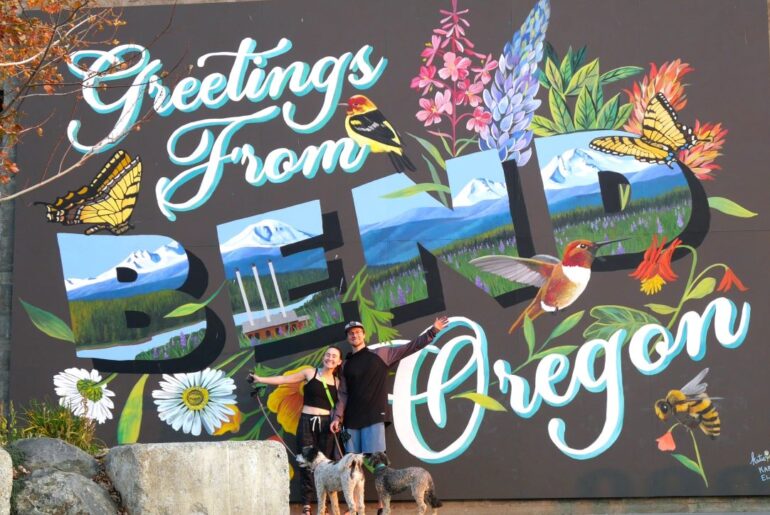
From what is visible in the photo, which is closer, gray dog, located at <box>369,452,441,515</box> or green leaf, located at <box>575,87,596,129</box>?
gray dog, located at <box>369,452,441,515</box>

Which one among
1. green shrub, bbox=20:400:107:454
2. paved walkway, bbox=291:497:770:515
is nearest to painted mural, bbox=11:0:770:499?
paved walkway, bbox=291:497:770:515

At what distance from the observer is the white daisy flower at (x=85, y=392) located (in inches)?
502

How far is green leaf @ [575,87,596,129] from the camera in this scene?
12797 mm

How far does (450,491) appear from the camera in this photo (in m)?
12.4

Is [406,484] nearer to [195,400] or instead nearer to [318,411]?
[318,411]

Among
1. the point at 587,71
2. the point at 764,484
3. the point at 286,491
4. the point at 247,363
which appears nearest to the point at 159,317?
the point at 247,363

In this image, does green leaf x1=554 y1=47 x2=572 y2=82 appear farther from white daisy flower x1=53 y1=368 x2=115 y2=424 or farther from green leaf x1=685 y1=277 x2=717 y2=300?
white daisy flower x1=53 y1=368 x2=115 y2=424

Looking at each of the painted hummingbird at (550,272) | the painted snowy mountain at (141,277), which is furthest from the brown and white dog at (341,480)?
the painted snowy mountain at (141,277)

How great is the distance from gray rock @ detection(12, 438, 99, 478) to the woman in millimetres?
3738

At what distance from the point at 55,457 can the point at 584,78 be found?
24.5ft

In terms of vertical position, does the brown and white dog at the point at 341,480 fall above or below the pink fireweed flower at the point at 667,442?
above

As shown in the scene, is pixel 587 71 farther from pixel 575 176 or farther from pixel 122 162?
pixel 122 162

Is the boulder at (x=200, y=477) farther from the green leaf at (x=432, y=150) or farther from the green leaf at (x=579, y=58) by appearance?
the green leaf at (x=579, y=58)

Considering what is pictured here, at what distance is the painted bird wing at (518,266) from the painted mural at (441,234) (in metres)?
0.03
